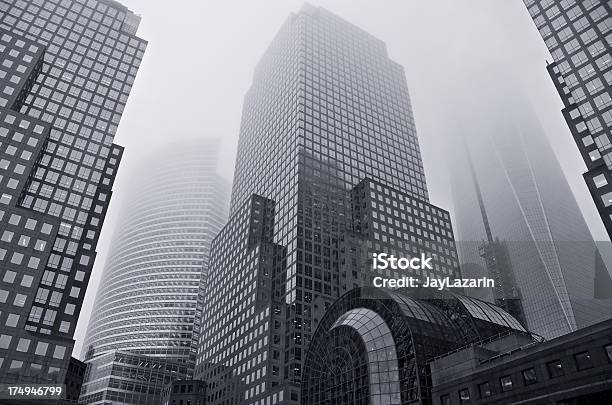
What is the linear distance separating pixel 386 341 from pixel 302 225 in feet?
222

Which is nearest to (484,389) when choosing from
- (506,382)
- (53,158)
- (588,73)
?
(506,382)

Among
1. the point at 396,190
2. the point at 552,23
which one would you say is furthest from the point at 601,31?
the point at 396,190

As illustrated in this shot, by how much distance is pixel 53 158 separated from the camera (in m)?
117

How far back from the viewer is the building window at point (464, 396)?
60.4 m

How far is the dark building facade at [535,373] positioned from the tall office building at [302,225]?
51366 mm

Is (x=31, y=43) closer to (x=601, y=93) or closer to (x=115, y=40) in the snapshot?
(x=115, y=40)

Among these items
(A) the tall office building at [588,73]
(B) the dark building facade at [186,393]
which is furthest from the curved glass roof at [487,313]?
(B) the dark building facade at [186,393]

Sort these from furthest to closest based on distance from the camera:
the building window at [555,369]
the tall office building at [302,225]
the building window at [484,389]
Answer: the tall office building at [302,225], the building window at [484,389], the building window at [555,369]

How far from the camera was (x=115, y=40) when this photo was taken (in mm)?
150875

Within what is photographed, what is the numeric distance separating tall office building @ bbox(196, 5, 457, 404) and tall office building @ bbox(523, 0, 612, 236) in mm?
63993

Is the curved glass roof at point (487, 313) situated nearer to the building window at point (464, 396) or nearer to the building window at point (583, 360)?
the building window at point (464, 396)

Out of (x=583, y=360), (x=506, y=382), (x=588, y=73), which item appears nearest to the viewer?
(x=583, y=360)

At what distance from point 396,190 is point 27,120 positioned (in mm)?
108618

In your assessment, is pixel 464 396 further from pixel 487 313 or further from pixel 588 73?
pixel 588 73
